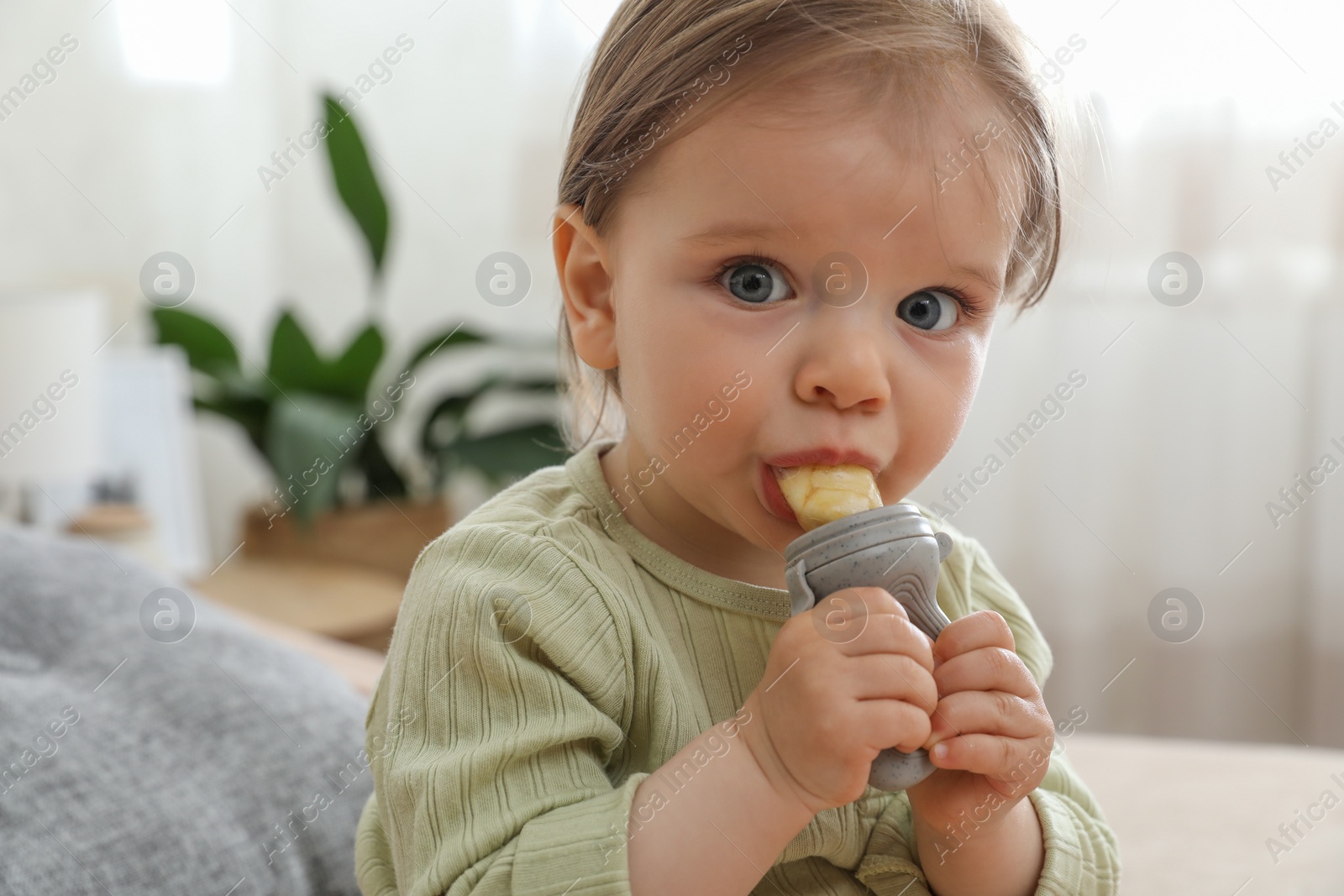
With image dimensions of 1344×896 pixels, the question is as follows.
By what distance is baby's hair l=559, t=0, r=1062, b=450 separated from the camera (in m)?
0.67

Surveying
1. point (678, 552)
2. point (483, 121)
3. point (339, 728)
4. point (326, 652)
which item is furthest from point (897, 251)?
point (483, 121)

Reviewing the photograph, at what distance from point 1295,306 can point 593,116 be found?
1.80 meters

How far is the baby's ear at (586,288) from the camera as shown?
78cm

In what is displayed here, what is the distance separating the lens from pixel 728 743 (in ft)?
2.07

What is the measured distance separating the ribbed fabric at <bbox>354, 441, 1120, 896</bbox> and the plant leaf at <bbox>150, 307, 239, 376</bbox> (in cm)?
207

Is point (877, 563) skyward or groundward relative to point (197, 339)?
skyward

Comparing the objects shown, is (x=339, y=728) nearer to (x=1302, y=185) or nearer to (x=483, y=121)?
(x=1302, y=185)

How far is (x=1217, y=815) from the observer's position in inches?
41.7

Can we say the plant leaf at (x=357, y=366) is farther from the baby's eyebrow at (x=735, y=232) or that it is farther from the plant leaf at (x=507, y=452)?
the baby's eyebrow at (x=735, y=232)

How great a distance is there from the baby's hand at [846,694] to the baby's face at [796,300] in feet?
0.30

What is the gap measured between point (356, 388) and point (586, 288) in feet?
6.30

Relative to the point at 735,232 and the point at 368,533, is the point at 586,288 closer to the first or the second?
the point at 735,232

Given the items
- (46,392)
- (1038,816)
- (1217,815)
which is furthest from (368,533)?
(1038,816)

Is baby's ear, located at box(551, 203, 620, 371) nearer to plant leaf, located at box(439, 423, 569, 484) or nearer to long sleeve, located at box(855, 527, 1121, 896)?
long sleeve, located at box(855, 527, 1121, 896)
